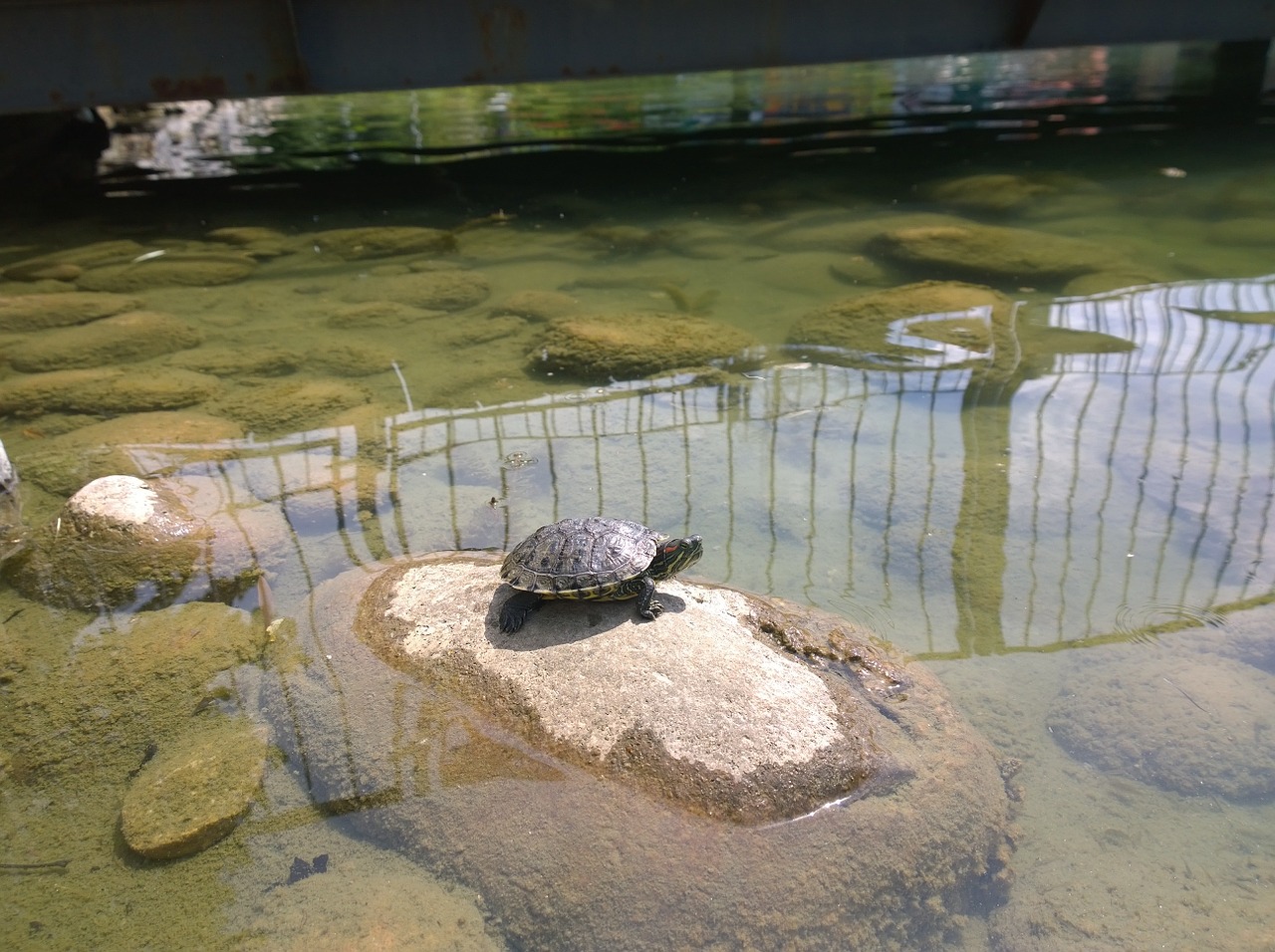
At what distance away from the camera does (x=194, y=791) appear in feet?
10.7

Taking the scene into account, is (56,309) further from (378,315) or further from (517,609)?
(517,609)

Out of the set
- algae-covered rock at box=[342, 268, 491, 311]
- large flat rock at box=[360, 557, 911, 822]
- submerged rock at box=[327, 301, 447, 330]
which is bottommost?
large flat rock at box=[360, 557, 911, 822]

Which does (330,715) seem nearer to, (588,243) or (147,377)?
(147,377)

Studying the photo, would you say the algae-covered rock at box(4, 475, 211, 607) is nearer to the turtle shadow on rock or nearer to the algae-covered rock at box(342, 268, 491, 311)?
the turtle shadow on rock

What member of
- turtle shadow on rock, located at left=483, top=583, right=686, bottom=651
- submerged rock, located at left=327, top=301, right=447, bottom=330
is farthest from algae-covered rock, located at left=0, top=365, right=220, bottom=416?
turtle shadow on rock, located at left=483, top=583, right=686, bottom=651

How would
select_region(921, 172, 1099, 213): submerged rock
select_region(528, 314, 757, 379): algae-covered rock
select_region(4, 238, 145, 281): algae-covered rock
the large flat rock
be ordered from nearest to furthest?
1. the large flat rock
2. select_region(528, 314, 757, 379): algae-covered rock
3. select_region(4, 238, 145, 281): algae-covered rock
4. select_region(921, 172, 1099, 213): submerged rock

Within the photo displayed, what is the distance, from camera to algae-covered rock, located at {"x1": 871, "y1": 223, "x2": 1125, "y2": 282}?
7820 mm

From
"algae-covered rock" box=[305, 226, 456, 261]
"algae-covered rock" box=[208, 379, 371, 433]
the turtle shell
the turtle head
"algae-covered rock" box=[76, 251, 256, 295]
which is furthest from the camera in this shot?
"algae-covered rock" box=[305, 226, 456, 261]

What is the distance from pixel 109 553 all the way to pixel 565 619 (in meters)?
2.40

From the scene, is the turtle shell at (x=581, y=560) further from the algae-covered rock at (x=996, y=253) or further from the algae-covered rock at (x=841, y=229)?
the algae-covered rock at (x=841, y=229)

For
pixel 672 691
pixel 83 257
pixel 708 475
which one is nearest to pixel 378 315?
pixel 708 475

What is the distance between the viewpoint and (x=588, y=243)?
925cm

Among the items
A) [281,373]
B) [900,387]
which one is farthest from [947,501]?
[281,373]

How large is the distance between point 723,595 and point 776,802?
1074mm
